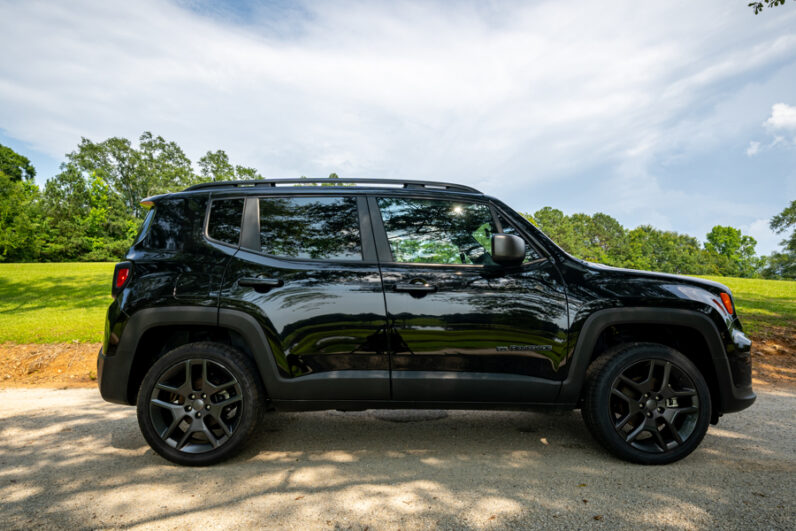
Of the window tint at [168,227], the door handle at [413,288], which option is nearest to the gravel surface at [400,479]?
the door handle at [413,288]

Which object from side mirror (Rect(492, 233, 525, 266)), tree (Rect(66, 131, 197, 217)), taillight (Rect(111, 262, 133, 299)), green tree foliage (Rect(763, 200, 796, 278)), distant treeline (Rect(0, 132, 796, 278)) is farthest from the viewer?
tree (Rect(66, 131, 197, 217))

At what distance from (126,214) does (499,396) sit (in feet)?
156

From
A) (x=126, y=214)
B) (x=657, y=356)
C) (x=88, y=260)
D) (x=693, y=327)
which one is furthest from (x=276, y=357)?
(x=126, y=214)

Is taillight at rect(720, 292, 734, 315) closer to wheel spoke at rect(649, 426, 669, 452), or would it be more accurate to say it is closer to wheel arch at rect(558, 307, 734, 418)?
wheel arch at rect(558, 307, 734, 418)

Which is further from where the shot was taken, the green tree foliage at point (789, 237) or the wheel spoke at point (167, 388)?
the green tree foliage at point (789, 237)

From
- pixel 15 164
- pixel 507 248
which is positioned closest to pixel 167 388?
A: pixel 507 248

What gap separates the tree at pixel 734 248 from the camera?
241 ft

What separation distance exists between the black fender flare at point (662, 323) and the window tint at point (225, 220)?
8.14 feet

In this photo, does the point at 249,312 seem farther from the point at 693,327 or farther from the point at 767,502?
the point at 767,502

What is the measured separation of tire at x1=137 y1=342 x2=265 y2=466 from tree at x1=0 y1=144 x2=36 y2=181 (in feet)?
217

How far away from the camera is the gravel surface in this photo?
90.4 inches

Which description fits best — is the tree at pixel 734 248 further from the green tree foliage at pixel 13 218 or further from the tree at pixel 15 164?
the tree at pixel 15 164

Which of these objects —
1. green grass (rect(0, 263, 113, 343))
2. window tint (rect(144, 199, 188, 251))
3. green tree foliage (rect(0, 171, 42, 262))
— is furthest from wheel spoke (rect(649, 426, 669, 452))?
green tree foliage (rect(0, 171, 42, 262))

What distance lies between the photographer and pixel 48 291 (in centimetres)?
1552
